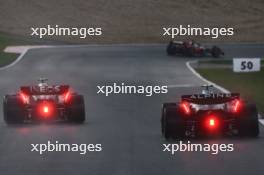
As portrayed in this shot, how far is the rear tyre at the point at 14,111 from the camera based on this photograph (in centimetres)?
2659

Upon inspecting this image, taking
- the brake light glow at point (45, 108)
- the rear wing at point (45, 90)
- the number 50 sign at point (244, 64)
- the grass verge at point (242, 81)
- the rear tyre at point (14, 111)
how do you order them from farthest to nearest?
the number 50 sign at point (244, 64) → the grass verge at point (242, 81) → the rear tyre at point (14, 111) → the rear wing at point (45, 90) → the brake light glow at point (45, 108)

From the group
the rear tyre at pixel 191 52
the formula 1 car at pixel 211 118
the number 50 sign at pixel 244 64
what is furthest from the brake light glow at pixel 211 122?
the rear tyre at pixel 191 52

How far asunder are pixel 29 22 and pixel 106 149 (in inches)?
2698

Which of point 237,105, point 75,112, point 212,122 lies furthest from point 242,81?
point 212,122

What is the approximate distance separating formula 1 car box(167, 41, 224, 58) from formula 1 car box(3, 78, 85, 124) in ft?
138

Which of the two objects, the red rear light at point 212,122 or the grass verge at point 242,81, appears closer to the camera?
the red rear light at point 212,122

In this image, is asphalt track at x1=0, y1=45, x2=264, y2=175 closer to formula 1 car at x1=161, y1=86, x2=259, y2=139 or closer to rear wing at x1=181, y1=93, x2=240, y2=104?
formula 1 car at x1=161, y1=86, x2=259, y2=139

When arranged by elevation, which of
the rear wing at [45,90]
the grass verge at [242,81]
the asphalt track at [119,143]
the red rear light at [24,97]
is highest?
the grass verge at [242,81]

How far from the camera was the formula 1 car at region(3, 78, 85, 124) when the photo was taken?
26219 mm

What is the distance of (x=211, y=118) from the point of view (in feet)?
73.1

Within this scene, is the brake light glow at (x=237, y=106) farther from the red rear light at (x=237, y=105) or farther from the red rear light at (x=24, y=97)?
the red rear light at (x=24, y=97)

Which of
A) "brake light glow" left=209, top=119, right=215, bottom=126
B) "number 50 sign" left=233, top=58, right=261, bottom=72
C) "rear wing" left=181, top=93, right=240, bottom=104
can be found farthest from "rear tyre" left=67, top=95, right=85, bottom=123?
"number 50 sign" left=233, top=58, right=261, bottom=72

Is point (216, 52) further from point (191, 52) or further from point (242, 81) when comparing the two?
point (242, 81)

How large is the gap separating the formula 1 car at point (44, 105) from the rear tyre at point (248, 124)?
5.27 metres
